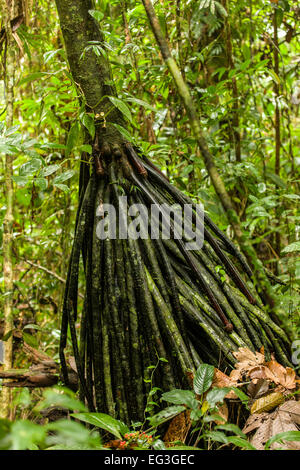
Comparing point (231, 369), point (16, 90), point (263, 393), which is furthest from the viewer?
point (16, 90)

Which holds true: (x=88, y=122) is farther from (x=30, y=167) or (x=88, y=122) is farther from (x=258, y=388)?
(x=258, y=388)

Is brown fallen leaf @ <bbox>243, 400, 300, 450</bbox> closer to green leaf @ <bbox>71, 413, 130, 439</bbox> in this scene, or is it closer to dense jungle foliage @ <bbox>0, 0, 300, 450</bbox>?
dense jungle foliage @ <bbox>0, 0, 300, 450</bbox>

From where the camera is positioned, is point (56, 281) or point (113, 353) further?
point (56, 281)

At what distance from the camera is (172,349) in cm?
142

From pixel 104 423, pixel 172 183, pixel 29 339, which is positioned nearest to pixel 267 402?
pixel 104 423

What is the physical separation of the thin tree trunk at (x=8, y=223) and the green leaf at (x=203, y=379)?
0.82 meters

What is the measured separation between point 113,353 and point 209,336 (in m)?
0.35

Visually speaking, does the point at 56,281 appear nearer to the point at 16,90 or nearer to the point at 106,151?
the point at 106,151

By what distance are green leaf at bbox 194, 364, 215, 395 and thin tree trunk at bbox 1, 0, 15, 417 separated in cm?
82

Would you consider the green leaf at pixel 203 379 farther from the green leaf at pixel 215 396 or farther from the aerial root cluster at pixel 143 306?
the aerial root cluster at pixel 143 306

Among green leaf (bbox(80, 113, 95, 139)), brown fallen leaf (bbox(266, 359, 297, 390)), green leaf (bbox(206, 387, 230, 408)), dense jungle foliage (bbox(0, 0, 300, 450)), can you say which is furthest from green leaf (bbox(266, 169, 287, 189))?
green leaf (bbox(206, 387, 230, 408))

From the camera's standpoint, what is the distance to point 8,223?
1.79 metres

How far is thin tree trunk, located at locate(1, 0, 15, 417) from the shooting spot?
1.70 meters
